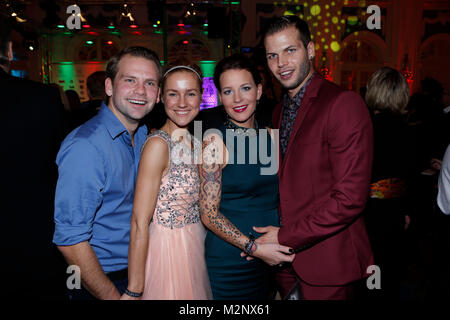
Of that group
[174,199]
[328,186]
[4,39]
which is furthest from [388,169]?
[4,39]

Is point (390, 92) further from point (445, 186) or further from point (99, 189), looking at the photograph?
point (99, 189)

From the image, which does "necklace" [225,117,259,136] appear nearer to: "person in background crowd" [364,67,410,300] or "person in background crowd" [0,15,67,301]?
"person in background crowd" [0,15,67,301]

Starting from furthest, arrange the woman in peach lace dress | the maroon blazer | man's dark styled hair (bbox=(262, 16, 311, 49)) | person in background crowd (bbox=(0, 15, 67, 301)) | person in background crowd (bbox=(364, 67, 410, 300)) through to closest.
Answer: person in background crowd (bbox=(364, 67, 410, 300)), man's dark styled hair (bbox=(262, 16, 311, 49)), the woman in peach lace dress, the maroon blazer, person in background crowd (bbox=(0, 15, 67, 301))

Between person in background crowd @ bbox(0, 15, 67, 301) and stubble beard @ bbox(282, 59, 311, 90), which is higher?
stubble beard @ bbox(282, 59, 311, 90)

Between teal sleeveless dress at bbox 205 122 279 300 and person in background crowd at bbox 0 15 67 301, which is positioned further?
teal sleeveless dress at bbox 205 122 279 300

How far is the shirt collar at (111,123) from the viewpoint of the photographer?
145 cm

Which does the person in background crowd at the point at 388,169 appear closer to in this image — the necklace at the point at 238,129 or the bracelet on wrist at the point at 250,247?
the necklace at the point at 238,129

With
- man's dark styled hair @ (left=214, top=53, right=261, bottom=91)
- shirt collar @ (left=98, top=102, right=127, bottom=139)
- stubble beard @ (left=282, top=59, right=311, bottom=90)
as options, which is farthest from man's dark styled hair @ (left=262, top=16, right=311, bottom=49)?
shirt collar @ (left=98, top=102, right=127, bottom=139)

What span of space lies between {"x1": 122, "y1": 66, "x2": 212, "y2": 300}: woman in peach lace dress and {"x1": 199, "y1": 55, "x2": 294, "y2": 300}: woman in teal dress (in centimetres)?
8

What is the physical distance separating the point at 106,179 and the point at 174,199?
376 millimetres

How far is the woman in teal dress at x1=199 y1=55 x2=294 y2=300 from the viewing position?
167 cm

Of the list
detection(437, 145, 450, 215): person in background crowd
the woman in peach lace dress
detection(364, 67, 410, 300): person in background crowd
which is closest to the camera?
the woman in peach lace dress

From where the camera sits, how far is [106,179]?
54.9 inches
